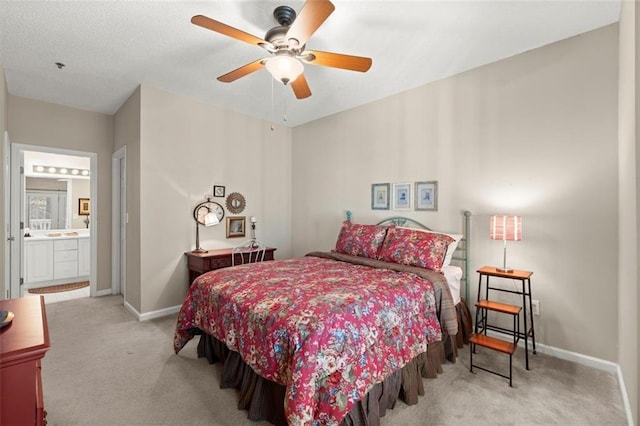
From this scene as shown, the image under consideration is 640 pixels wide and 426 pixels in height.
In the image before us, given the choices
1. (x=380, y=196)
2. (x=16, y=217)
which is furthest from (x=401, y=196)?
(x=16, y=217)

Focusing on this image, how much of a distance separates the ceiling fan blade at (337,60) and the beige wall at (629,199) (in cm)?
149

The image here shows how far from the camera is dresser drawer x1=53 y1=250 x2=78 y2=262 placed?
5.28 m

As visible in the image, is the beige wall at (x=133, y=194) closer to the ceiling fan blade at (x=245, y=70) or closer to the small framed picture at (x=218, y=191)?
the small framed picture at (x=218, y=191)

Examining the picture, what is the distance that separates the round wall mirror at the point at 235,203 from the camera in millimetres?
4531

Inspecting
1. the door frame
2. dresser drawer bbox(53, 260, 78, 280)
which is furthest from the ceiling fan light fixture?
dresser drawer bbox(53, 260, 78, 280)

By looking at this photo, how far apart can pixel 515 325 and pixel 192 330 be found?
2928 millimetres

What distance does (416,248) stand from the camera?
294cm

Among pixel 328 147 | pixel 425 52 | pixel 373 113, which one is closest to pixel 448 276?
pixel 425 52

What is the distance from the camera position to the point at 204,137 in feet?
13.8

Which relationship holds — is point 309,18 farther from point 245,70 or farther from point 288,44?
point 245,70

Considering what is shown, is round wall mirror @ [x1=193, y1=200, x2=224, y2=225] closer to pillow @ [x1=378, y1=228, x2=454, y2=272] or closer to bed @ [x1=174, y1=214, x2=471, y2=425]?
bed @ [x1=174, y1=214, x2=471, y2=425]

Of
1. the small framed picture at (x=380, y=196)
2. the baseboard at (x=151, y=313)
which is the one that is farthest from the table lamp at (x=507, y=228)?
the baseboard at (x=151, y=313)

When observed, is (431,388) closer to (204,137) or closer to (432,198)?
(432,198)

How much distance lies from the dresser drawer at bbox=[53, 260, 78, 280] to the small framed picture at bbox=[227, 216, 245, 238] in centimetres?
325
